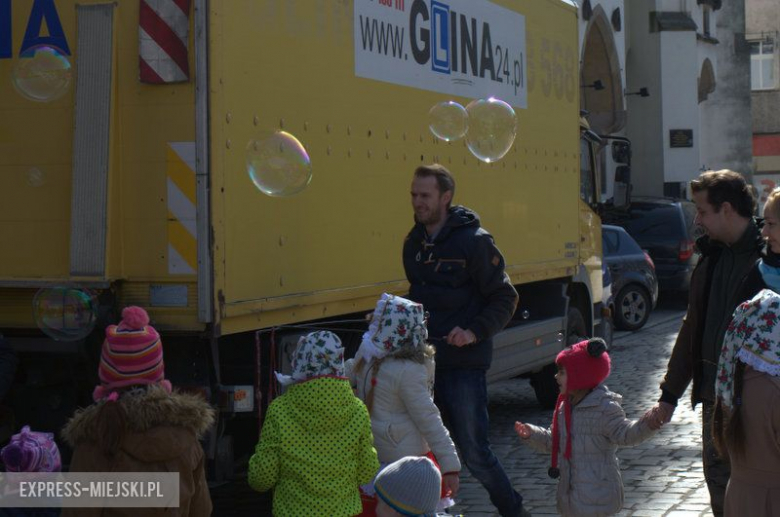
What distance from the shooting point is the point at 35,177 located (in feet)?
20.6

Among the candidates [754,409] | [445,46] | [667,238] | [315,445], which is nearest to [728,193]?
[754,409]

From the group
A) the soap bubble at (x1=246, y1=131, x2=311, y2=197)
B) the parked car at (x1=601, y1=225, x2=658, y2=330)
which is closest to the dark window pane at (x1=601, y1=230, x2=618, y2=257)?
the parked car at (x1=601, y1=225, x2=658, y2=330)

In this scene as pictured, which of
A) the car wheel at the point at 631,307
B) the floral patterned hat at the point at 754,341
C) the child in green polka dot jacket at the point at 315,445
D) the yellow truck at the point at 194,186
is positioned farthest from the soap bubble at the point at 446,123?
the car wheel at the point at 631,307

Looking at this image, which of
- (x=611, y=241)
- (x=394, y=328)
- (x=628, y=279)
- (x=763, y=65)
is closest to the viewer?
(x=394, y=328)

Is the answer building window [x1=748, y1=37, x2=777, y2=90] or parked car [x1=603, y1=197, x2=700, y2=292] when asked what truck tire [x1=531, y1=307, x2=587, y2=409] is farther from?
building window [x1=748, y1=37, x2=777, y2=90]

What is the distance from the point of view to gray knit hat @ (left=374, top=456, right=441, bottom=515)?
12.7 ft

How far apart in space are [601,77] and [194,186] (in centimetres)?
2855

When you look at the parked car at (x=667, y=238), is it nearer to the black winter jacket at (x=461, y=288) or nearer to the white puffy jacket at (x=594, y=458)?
the black winter jacket at (x=461, y=288)

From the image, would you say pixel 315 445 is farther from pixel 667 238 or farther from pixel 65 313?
pixel 667 238

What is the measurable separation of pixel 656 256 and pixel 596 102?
1379cm

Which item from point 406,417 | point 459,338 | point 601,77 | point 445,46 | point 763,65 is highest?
point 763,65

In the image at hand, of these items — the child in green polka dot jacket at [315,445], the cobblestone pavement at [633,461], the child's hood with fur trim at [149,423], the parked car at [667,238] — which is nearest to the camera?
the child's hood with fur trim at [149,423]

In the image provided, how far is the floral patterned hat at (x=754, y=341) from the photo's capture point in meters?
4.26

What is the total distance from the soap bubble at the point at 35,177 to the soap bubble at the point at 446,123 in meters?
2.79
